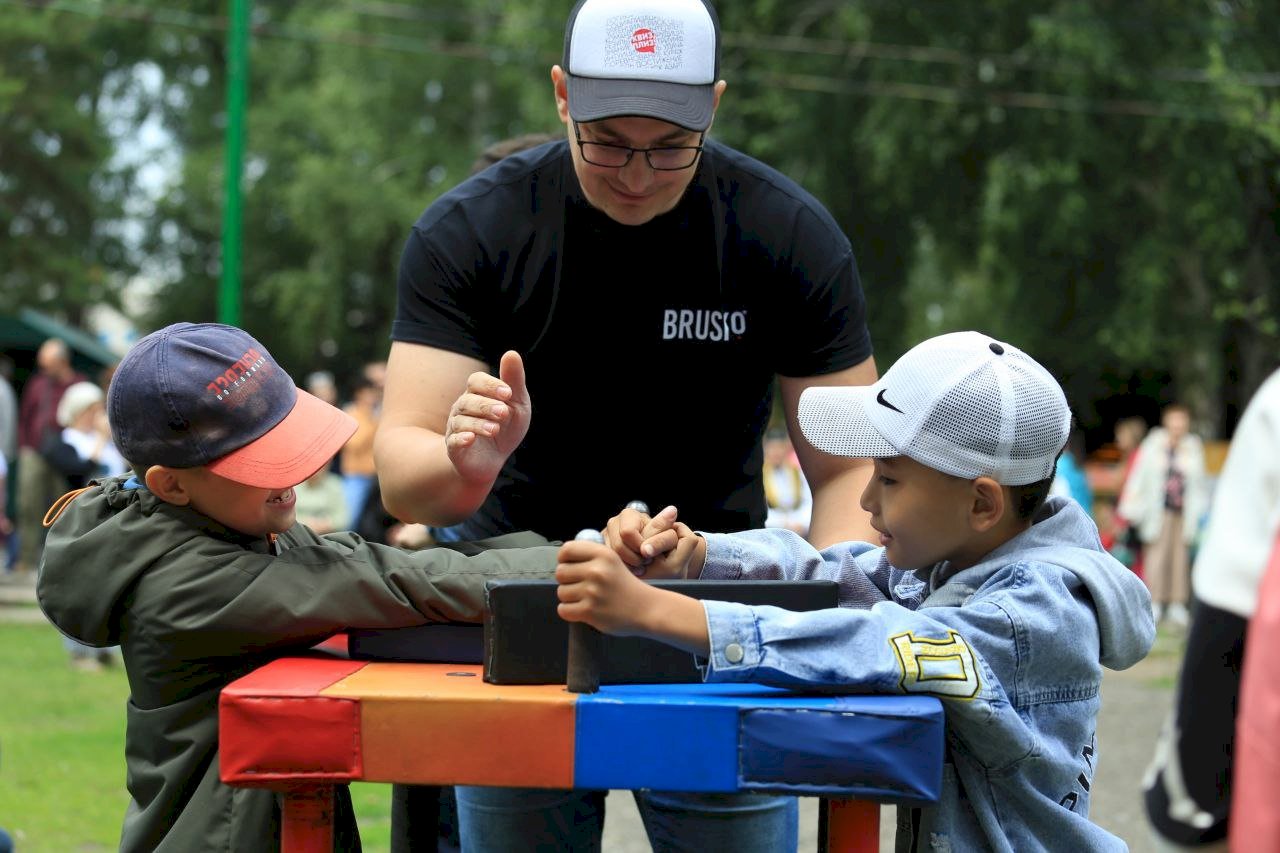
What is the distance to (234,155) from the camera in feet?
40.9

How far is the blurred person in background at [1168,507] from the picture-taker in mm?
12055

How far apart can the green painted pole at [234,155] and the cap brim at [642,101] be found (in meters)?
10.1

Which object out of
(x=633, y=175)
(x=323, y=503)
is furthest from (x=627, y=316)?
(x=323, y=503)

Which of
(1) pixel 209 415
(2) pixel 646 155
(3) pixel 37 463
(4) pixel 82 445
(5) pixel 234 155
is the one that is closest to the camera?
(1) pixel 209 415

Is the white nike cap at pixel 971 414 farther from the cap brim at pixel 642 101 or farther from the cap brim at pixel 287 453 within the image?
the cap brim at pixel 287 453

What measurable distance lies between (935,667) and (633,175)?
3.46 feet

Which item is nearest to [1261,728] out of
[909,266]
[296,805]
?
[296,805]

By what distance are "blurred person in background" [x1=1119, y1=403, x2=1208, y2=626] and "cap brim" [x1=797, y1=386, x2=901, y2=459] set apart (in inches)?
398

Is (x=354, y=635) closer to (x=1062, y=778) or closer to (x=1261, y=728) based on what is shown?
(x=1062, y=778)

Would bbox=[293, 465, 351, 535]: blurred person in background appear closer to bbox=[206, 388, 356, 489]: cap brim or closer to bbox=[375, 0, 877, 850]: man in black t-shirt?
bbox=[375, 0, 877, 850]: man in black t-shirt

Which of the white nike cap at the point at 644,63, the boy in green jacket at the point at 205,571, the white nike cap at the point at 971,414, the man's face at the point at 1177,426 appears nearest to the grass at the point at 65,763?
the boy in green jacket at the point at 205,571

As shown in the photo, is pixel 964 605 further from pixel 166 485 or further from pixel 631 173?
pixel 166 485

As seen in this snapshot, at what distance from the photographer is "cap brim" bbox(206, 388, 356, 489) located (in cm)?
232

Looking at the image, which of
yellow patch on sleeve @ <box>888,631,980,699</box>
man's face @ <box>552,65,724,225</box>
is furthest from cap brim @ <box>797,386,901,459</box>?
man's face @ <box>552,65,724,225</box>
